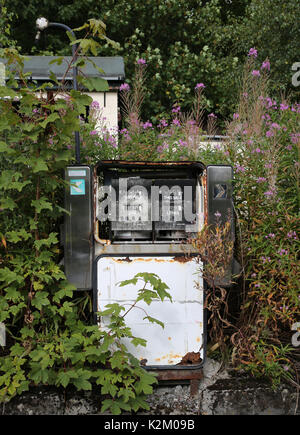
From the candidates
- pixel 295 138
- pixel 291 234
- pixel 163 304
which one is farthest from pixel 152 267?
pixel 295 138

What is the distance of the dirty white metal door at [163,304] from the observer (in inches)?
122

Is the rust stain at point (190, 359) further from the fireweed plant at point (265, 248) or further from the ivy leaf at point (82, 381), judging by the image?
the ivy leaf at point (82, 381)

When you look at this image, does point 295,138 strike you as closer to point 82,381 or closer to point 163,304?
point 163,304

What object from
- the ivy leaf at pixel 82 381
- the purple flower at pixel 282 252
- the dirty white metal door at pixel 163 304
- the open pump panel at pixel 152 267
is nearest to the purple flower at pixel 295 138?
the open pump panel at pixel 152 267

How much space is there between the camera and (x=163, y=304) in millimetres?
3123

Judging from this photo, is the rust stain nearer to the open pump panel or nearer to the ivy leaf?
the open pump panel

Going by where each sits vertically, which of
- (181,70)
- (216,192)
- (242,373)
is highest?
(181,70)

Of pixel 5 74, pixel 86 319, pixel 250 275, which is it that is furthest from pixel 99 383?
pixel 5 74

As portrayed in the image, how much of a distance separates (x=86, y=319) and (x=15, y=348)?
1.75ft

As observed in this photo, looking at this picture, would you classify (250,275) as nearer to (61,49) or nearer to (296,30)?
(296,30)

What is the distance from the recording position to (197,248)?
122 inches

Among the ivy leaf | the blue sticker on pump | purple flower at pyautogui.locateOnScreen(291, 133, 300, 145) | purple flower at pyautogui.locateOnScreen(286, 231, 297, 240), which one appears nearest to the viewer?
the ivy leaf

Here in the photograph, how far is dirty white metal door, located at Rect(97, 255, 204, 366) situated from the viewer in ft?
10.2

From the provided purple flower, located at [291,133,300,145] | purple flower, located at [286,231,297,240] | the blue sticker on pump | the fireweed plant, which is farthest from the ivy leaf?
purple flower, located at [291,133,300,145]
